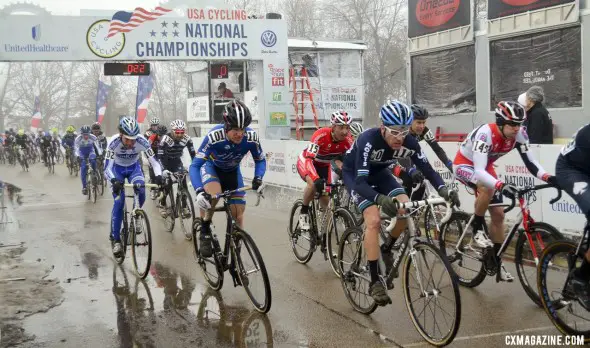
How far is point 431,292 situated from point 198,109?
2492 centimetres

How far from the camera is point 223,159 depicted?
700 centimetres

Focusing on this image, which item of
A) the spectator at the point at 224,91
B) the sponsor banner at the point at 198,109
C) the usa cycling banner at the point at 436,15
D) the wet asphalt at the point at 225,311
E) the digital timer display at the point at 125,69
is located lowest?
the wet asphalt at the point at 225,311

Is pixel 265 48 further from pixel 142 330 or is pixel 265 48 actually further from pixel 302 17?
pixel 302 17

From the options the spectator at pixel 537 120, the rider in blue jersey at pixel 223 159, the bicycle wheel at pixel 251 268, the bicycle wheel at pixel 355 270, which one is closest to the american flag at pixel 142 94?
the spectator at pixel 537 120

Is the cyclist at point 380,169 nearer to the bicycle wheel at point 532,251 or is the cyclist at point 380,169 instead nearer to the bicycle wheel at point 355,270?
the bicycle wheel at point 355,270

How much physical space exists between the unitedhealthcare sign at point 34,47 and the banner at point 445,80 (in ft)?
36.9

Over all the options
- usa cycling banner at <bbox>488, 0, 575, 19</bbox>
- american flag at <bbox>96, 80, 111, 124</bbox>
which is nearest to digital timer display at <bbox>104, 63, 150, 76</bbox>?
usa cycling banner at <bbox>488, 0, 575, 19</bbox>

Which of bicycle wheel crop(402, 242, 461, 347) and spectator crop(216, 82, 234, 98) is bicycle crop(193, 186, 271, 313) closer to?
bicycle wheel crop(402, 242, 461, 347)

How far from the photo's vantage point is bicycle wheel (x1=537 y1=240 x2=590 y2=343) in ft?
15.9

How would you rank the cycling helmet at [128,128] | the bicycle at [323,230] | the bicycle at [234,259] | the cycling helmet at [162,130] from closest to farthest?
the bicycle at [234,259] < the bicycle at [323,230] < the cycling helmet at [128,128] < the cycling helmet at [162,130]

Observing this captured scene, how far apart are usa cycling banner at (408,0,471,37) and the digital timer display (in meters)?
8.64

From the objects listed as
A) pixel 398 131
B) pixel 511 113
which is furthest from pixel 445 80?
pixel 398 131

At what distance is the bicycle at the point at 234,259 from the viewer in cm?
592

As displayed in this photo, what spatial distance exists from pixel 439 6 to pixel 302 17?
3269cm
